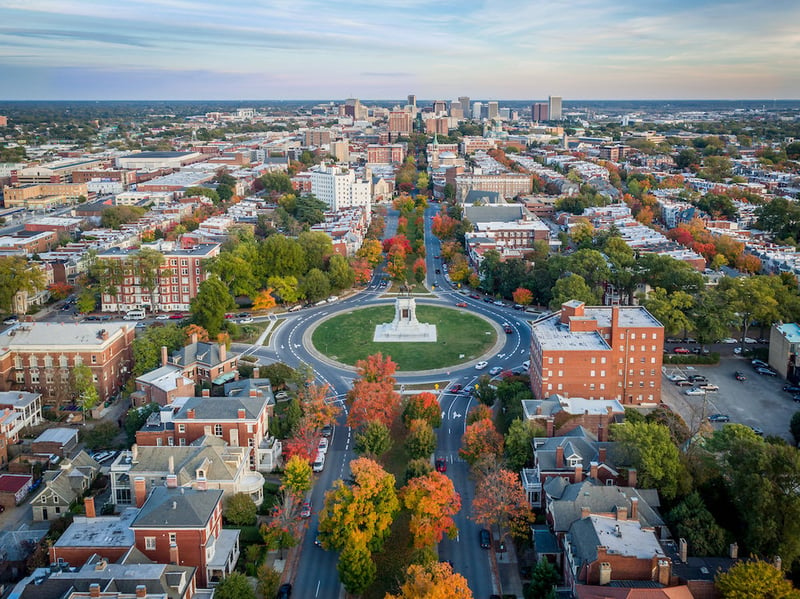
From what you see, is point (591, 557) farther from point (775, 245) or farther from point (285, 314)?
point (775, 245)

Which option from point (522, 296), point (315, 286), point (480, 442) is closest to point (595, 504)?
point (480, 442)

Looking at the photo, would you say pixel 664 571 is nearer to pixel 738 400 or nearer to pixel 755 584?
pixel 755 584

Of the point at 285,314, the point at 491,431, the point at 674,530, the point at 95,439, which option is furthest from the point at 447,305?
the point at 674,530

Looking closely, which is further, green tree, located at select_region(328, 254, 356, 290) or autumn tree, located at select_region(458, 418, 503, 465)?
green tree, located at select_region(328, 254, 356, 290)

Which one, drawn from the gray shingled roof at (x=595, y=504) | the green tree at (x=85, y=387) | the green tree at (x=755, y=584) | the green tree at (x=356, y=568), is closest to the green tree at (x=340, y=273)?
the green tree at (x=85, y=387)

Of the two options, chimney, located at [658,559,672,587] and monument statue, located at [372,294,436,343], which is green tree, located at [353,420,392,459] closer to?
chimney, located at [658,559,672,587]

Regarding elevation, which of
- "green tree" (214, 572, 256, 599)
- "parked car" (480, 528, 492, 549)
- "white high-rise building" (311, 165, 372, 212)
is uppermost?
"white high-rise building" (311, 165, 372, 212)

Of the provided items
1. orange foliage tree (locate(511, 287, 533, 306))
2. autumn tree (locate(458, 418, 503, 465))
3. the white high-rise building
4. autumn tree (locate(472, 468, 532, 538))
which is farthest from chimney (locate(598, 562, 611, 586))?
the white high-rise building
